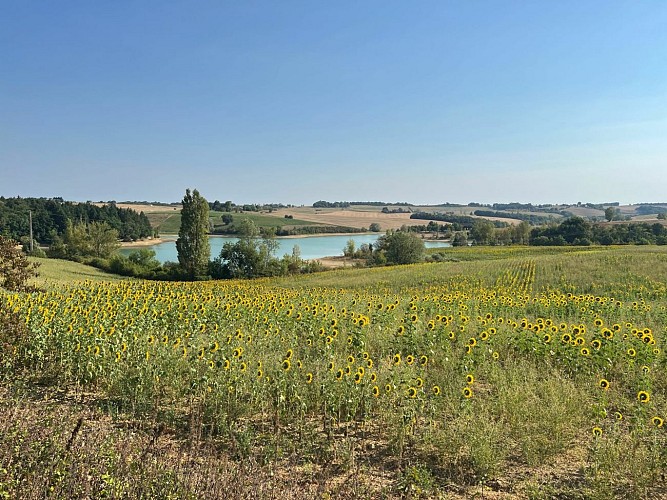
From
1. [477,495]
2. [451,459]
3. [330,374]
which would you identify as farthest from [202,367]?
[477,495]

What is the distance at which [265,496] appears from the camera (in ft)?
11.7

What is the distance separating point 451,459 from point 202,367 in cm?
360

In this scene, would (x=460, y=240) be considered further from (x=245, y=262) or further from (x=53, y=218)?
(x=53, y=218)

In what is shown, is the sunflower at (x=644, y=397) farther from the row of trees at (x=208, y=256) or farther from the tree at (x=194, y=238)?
the tree at (x=194, y=238)

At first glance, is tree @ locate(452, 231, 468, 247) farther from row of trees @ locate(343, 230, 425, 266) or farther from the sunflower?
the sunflower

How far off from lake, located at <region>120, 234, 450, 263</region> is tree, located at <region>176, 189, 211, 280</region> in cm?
2218

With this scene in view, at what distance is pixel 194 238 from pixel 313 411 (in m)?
45.6

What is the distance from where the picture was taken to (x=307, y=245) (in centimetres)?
9994

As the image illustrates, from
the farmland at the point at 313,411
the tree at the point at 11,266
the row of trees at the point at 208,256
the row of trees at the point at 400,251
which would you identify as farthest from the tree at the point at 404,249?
the tree at the point at 11,266

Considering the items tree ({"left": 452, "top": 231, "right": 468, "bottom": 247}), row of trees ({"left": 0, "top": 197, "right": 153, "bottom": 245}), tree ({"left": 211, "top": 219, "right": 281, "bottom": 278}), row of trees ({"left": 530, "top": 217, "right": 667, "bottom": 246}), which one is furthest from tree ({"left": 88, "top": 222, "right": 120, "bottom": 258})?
row of trees ({"left": 530, "top": 217, "right": 667, "bottom": 246})

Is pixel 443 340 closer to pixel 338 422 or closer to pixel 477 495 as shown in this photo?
pixel 338 422

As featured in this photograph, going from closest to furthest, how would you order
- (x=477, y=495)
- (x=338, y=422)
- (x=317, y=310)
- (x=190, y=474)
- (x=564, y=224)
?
(x=190, y=474) → (x=477, y=495) → (x=338, y=422) → (x=317, y=310) → (x=564, y=224)

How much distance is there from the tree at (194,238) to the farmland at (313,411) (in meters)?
40.6

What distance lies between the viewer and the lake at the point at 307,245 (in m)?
77.5
